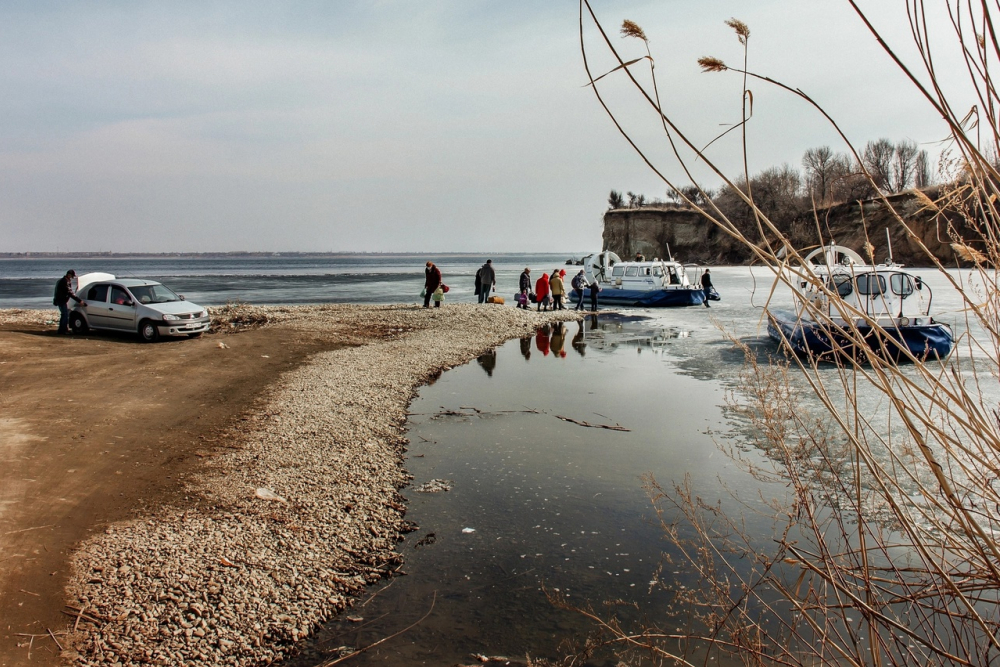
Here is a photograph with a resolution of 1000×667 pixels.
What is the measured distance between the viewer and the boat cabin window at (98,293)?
674 inches

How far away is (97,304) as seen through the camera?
17.1 m

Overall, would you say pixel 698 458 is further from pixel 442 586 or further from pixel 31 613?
pixel 31 613

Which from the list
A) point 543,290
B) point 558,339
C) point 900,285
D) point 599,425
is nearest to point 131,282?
point 558,339

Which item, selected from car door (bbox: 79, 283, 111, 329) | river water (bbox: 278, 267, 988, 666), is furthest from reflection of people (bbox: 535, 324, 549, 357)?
car door (bbox: 79, 283, 111, 329)

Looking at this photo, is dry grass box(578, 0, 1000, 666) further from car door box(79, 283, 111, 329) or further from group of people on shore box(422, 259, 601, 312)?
group of people on shore box(422, 259, 601, 312)

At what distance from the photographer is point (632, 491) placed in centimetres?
725

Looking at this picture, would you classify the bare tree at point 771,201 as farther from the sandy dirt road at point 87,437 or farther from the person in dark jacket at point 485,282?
the sandy dirt road at point 87,437

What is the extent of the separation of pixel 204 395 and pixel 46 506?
484 cm

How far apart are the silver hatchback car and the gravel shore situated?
734 cm

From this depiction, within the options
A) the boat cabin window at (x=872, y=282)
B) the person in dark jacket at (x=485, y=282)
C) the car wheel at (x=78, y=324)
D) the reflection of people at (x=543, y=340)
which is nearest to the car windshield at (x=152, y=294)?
the car wheel at (x=78, y=324)

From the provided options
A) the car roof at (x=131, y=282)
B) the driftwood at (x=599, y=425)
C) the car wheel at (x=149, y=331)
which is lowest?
the driftwood at (x=599, y=425)

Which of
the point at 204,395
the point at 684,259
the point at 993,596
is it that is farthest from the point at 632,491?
the point at 684,259

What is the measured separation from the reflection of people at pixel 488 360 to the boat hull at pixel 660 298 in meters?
14.7

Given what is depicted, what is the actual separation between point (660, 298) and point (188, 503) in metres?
26.2
